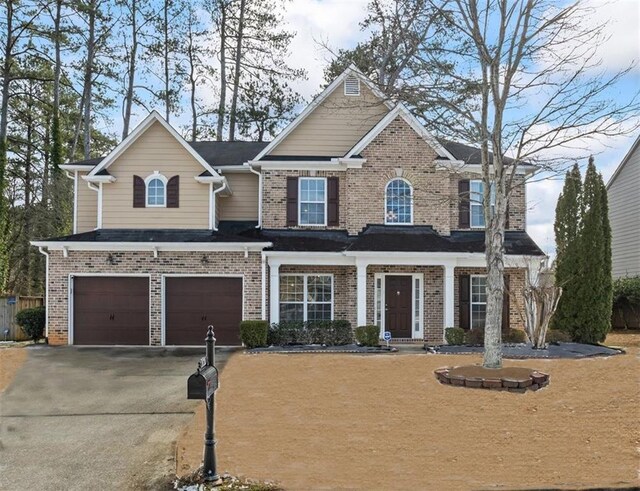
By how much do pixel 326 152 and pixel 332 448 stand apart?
12.7 m

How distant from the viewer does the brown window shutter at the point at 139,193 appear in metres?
17.5

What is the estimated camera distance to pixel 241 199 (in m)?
19.5

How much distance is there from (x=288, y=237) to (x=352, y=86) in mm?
5355

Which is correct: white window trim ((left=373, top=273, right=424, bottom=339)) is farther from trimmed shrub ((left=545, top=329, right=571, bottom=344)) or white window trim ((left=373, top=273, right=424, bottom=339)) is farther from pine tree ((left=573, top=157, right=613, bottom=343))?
pine tree ((left=573, top=157, right=613, bottom=343))

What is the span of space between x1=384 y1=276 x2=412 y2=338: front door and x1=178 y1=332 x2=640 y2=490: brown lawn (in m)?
5.44

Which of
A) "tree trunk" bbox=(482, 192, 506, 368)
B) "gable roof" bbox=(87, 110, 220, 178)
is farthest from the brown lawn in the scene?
"gable roof" bbox=(87, 110, 220, 178)

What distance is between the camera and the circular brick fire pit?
997 centimetres

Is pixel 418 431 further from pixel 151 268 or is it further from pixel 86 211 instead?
pixel 86 211

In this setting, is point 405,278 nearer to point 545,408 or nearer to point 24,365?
point 545,408

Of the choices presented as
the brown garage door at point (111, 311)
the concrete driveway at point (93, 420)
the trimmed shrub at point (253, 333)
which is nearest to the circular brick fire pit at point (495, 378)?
the concrete driveway at point (93, 420)

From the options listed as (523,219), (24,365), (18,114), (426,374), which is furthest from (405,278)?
(18,114)

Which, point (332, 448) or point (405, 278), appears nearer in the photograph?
point (332, 448)

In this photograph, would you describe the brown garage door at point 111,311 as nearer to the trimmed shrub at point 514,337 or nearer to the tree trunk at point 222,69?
the trimmed shrub at point 514,337

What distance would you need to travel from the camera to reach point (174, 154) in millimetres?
17578
